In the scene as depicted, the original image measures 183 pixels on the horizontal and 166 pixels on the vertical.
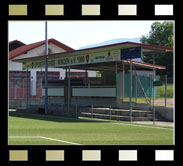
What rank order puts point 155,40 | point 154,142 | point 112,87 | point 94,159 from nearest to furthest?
point 94,159
point 154,142
point 112,87
point 155,40

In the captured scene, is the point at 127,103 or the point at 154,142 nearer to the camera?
the point at 154,142

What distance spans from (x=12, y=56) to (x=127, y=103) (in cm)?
2737

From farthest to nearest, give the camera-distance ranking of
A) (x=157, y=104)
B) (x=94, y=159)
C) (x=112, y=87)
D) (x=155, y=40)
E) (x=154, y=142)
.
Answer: (x=155, y=40) < (x=112, y=87) < (x=157, y=104) < (x=154, y=142) < (x=94, y=159)

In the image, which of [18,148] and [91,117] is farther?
[91,117]

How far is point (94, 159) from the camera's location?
5160 millimetres

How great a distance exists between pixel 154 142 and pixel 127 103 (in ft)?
42.1

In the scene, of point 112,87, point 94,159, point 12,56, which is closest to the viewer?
point 94,159

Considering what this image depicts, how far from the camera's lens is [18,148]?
5387 mm
